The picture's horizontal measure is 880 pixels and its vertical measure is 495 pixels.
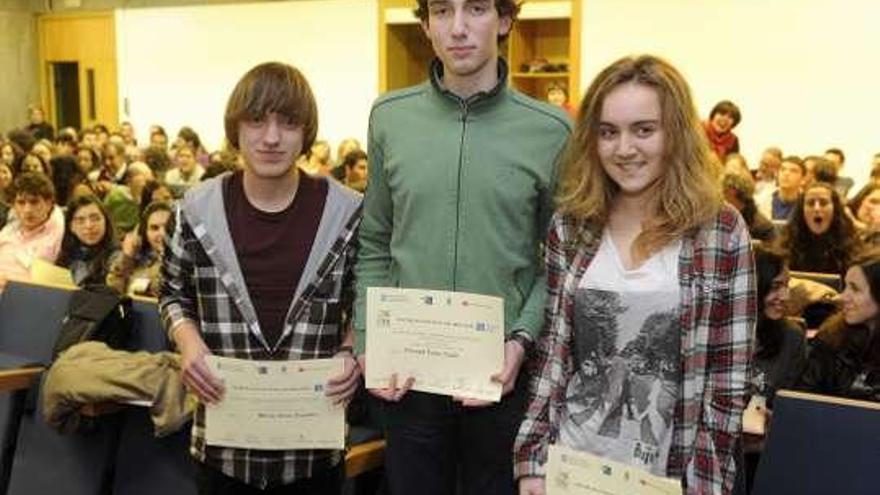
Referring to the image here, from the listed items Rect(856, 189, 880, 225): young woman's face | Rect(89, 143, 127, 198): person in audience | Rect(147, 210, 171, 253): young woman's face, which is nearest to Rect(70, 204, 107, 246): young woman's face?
Rect(147, 210, 171, 253): young woman's face

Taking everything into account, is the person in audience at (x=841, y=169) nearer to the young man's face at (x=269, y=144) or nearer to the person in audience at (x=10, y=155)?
the person in audience at (x=10, y=155)

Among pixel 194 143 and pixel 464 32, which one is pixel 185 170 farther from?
pixel 464 32

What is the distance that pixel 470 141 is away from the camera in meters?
1.75

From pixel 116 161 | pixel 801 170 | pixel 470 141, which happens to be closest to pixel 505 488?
pixel 470 141

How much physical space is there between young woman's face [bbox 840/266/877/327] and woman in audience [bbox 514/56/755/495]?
182cm

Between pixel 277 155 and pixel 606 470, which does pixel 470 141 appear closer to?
pixel 277 155

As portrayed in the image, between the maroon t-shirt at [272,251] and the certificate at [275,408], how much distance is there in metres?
0.08

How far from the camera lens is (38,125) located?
1334 cm

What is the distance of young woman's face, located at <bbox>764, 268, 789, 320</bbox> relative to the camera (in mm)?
3275

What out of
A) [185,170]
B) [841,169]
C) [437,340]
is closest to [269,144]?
[437,340]

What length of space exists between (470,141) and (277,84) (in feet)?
1.32

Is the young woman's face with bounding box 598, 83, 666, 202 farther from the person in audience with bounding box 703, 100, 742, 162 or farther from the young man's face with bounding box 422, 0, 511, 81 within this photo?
the person in audience with bounding box 703, 100, 742, 162

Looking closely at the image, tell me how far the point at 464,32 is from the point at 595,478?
2.64 ft

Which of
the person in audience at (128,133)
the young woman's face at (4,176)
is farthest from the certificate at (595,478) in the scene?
the person in audience at (128,133)
